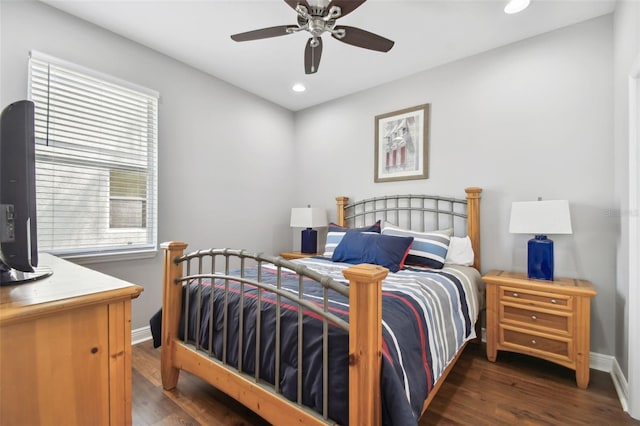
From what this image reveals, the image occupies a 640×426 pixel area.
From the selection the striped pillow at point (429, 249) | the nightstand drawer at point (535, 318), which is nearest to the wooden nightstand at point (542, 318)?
the nightstand drawer at point (535, 318)

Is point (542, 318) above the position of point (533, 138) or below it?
below

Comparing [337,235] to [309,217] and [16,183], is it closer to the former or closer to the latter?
[309,217]

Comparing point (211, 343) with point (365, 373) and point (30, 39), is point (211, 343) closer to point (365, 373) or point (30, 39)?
point (365, 373)

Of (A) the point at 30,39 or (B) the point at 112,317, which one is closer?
(B) the point at 112,317

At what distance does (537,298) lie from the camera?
7.04 feet

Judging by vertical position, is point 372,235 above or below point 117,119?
below

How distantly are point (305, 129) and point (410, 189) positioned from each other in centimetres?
185

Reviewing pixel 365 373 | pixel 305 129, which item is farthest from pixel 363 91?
pixel 365 373

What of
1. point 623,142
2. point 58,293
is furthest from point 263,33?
point 623,142

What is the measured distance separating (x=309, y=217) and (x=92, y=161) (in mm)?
2195

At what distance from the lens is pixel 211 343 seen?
1684 millimetres

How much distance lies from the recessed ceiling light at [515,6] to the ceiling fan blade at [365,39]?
98 cm

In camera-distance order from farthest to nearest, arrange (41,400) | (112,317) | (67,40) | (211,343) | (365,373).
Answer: (67,40) → (211,343) → (365,373) → (112,317) → (41,400)

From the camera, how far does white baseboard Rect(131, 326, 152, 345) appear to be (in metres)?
2.62
